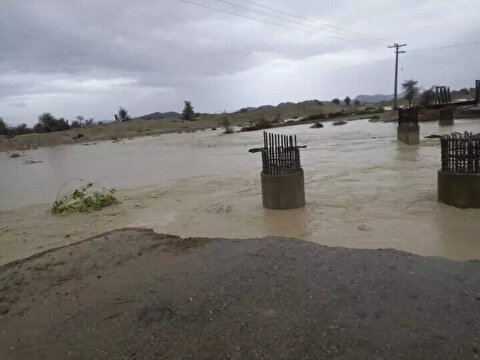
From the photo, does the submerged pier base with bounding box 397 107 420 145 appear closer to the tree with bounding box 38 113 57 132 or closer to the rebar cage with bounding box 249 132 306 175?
the rebar cage with bounding box 249 132 306 175

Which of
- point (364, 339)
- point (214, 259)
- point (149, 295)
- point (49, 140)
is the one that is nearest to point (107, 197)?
point (214, 259)

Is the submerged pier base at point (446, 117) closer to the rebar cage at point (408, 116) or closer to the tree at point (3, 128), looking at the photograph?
the rebar cage at point (408, 116)

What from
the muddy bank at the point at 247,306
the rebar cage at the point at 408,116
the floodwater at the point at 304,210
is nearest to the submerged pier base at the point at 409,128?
the rebar cage at the point at 408,116

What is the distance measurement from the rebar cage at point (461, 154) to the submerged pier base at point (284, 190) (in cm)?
295

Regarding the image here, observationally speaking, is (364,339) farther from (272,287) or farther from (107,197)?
(107,197)

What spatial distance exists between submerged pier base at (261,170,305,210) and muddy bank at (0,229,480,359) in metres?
2.66

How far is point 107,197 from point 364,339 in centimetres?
948

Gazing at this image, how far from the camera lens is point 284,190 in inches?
368

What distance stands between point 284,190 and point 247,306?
491 centimetres

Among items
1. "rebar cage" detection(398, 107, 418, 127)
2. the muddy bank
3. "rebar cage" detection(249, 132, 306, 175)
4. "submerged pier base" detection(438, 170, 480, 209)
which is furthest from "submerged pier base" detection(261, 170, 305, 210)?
"rebar cage" detection(398, 107, 418, 127)

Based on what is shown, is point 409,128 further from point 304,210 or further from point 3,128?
point 3,128

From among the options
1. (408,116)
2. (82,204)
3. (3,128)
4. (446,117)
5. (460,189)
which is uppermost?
(3,128)

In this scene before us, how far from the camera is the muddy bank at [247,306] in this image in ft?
12.8

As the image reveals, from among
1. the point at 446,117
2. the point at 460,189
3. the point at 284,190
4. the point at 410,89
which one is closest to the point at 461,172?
the point at 460,189
